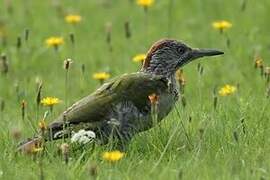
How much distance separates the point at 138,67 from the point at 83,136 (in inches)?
169

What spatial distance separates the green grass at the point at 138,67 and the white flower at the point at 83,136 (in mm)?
105

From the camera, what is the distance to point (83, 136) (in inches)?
270

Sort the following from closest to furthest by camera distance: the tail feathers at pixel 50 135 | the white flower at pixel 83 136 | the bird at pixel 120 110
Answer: the white flower at pixel 83 136, the tail feathers at pixel 50 135, the bird at pixel 120 110

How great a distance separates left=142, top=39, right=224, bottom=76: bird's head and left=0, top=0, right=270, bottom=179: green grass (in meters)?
0.39

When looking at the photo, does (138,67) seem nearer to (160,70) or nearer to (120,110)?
(160,70)

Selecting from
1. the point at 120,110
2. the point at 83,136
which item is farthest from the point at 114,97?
the point at 83,136

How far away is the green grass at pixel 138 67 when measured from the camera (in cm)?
666

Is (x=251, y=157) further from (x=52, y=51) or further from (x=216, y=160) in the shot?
(x=52, y=51)

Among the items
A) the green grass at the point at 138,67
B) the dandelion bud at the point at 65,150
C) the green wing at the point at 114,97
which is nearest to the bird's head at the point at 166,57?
the green wing at the point at 114,97

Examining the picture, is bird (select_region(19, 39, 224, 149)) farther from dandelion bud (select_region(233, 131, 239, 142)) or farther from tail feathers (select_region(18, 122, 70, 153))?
dandelion bud (select_region(233, 131, 239, 142))

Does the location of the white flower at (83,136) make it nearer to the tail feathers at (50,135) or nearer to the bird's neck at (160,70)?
the tail feathers at (50,135)

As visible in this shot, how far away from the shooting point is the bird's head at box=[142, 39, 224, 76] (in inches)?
303

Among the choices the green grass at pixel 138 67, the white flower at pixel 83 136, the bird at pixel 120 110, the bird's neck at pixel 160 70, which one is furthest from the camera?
the bird's neck at pixel 160 70

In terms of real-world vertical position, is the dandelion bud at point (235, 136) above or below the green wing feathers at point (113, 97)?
below
